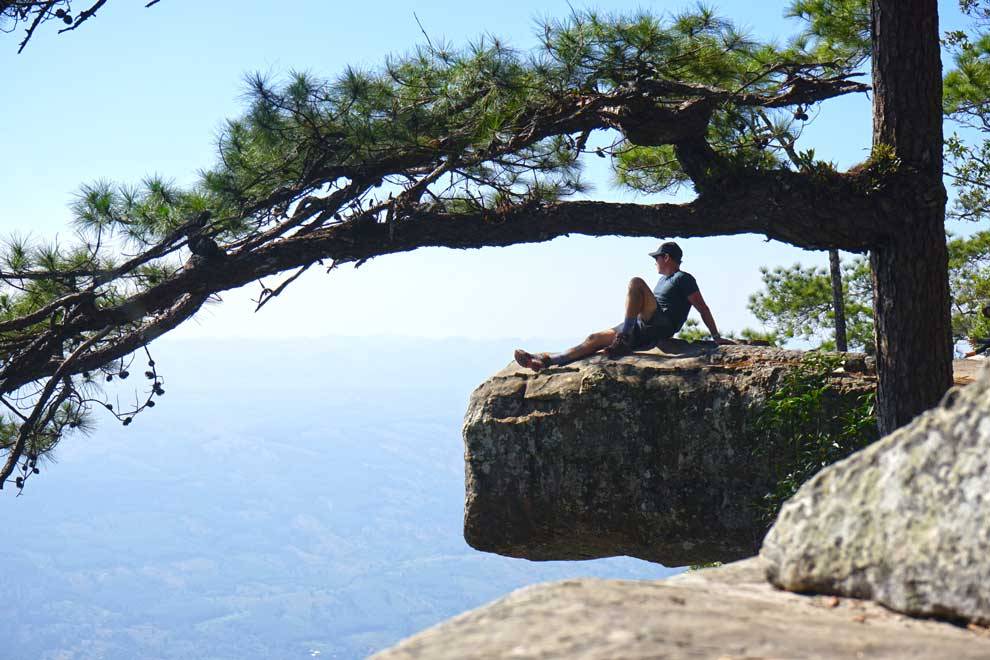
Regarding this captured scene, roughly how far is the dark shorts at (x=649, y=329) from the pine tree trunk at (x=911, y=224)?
231cm

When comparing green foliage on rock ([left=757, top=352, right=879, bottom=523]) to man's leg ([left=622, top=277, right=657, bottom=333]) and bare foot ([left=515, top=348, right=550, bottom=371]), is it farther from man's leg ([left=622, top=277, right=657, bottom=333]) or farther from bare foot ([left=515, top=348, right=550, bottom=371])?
bare foot ([left=515, top=348, right=550, bottom=371])

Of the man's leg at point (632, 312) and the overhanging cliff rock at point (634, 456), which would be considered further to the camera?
the man's leg at point (632, 312)

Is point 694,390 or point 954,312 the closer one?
point 694,390

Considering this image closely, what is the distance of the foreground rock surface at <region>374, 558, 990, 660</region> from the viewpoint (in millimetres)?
2590

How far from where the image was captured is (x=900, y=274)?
8.20 meters

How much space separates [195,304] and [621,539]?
5157mm

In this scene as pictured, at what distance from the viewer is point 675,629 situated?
2.75 m

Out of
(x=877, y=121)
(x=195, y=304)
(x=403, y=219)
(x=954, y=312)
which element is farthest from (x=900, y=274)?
(x=954, y=312)

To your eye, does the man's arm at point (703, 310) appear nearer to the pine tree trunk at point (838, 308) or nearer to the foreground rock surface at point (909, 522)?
the pine tree trunk at point (838, 308)

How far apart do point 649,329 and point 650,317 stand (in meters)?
0.14

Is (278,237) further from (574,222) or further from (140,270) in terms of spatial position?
(574,222)

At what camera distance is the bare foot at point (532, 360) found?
9.72m

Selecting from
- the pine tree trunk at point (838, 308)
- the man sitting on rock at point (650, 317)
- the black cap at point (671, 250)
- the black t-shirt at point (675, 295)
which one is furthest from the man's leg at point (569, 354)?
the pine tree trunk at point (838, 308)

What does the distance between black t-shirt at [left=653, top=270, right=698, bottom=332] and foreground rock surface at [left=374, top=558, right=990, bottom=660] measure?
21.1 feet
